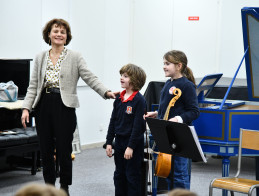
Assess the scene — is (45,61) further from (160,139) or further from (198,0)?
(198,0)

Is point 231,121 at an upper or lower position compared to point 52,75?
lower

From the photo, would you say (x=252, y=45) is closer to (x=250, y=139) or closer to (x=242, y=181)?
(x=250, y=139)

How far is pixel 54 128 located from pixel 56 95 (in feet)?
0.86

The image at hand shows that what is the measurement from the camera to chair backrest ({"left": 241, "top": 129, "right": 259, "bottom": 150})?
398cm

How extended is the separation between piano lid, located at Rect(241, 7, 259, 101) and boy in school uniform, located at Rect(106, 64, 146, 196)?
0.88 metres

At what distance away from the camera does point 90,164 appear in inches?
249

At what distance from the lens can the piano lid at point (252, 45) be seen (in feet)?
12.7

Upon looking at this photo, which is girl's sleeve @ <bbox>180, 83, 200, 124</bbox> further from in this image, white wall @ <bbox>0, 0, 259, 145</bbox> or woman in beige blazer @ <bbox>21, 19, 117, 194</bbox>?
white wall @ <bbox>0, 0, 259, 145</bbox>

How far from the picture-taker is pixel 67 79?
407cm

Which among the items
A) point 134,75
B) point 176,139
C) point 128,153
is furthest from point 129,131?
point 176,139

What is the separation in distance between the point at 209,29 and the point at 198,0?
48 cm

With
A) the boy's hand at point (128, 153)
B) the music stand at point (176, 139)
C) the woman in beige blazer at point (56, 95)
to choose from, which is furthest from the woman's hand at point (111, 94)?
the music stand at point (176, 139)

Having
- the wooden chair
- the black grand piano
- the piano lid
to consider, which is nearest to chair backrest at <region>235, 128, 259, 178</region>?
the wooden chair

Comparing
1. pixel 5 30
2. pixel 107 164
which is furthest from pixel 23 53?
pixel 107 164
